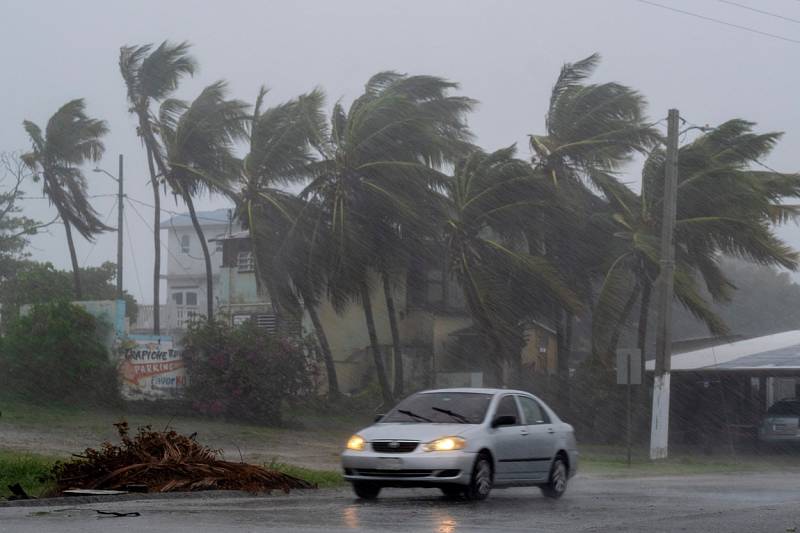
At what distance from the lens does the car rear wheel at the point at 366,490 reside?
1468cm

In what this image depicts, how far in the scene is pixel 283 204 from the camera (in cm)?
3753

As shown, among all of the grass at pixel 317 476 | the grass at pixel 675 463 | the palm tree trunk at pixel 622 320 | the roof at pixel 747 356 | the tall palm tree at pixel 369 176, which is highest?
the tall palm tree at pixel 369 176

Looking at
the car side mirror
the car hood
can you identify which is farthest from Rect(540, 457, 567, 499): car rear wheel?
the car hood

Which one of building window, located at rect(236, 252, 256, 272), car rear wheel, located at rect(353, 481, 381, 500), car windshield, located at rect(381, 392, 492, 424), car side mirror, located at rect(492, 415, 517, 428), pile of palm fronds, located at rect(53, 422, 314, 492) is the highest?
building window, located at rect(236, 252, 256, 272)

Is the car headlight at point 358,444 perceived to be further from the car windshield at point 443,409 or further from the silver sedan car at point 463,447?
the car windshield at point 443,409

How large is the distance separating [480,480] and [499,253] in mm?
21978

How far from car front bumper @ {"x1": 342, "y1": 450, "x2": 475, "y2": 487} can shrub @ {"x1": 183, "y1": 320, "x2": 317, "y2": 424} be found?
18.7m

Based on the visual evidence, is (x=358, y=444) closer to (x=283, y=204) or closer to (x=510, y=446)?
(x=510, y=446)

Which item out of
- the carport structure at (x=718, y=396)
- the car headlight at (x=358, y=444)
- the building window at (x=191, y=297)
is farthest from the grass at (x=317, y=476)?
the building window at (x=191, y=297)

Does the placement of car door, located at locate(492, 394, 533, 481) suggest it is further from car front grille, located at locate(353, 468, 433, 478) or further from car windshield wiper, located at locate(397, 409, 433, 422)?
car front grille, located at locate(353, 468, 433, 478)

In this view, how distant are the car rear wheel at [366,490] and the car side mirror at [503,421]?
Result: 63.6 inches

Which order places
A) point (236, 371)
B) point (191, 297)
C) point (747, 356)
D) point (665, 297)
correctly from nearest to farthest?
point (665, 297)
point (236, 371)
point (747, 356)
point (191, 297)

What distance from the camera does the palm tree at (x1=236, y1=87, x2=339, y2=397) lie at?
36.2 m

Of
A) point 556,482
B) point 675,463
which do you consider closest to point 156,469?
point 556,482
